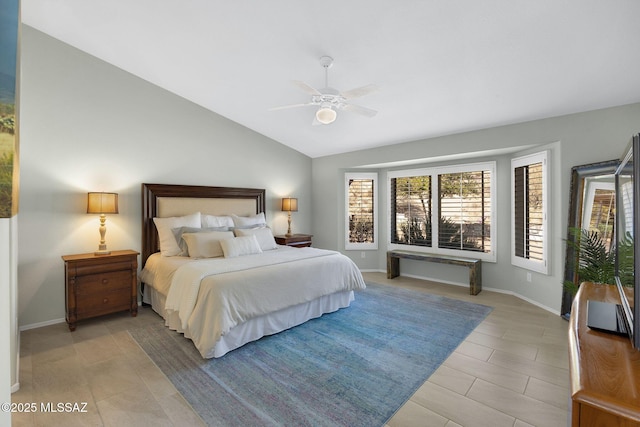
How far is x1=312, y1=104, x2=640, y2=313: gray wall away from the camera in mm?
3410

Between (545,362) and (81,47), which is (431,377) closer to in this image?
(545,362)

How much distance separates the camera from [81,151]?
12.0 feet

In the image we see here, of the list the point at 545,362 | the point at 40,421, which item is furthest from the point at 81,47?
the point at 545,362

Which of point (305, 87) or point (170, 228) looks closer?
point (305, 87)

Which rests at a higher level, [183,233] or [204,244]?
[183,233]

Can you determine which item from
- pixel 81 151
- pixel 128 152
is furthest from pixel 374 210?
pixel 81 151

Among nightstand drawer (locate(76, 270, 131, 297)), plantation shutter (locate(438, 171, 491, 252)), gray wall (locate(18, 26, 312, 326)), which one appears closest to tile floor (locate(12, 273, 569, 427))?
nightstand drawer (locate(76, 270, 131, 297))

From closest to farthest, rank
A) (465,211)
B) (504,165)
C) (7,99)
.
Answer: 1. (7,99)
2. (504,165)
3. (465,211)

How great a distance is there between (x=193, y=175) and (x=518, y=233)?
16.4ft

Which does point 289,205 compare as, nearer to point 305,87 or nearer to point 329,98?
point 329,98

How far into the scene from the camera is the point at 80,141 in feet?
12.0

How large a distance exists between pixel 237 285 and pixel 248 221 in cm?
217

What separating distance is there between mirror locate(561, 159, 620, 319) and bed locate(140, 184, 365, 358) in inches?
98.0

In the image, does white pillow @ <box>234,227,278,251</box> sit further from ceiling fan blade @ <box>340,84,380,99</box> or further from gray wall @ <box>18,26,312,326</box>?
ceiling fan blade @ <box>340,84,380,99</box>
